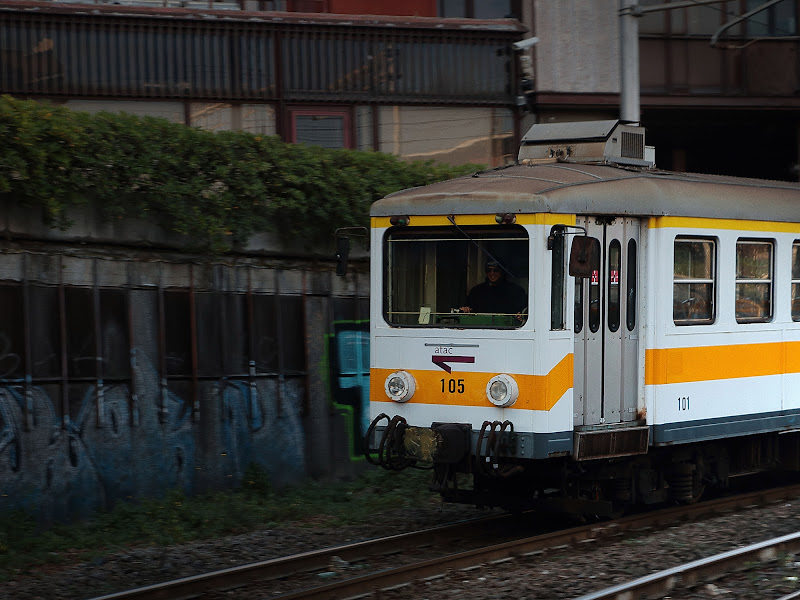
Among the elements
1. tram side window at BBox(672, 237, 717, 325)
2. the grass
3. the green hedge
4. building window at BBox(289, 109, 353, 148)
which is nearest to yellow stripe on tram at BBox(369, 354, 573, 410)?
tram side window at BBox(672, 237, 717, 325)

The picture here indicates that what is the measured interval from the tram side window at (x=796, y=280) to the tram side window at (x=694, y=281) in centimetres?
134

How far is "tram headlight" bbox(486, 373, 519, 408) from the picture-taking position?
878 centimetres

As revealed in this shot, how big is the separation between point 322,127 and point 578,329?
7303mm

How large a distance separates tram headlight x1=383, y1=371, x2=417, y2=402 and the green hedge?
8.69ft

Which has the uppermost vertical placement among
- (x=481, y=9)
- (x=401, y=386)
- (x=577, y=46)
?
(x=481, y=9)

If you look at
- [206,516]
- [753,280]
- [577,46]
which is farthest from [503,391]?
[577,46]

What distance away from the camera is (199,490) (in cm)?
1084

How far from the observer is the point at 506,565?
8445 mm

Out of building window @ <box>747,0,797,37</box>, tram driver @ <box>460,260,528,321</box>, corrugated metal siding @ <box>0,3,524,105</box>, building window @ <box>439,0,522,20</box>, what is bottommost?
tram driver @ <box>460,260,528,321</box>

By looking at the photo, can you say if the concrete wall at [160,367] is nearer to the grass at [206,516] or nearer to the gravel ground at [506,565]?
the grass at [206,516]

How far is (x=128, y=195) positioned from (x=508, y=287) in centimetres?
380

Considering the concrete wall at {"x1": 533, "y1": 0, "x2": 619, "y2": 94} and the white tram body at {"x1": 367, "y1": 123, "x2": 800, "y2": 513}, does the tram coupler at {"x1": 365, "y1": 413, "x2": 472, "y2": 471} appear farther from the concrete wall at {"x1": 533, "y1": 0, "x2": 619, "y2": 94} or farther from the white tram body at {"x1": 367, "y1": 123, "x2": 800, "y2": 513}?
the concrete wall at {"x1": 533, "y1": 0, "x2": 619, "y2": 94}

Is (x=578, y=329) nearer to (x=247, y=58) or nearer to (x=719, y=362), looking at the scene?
(x=719, y=362)

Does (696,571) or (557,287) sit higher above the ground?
(557,287)
